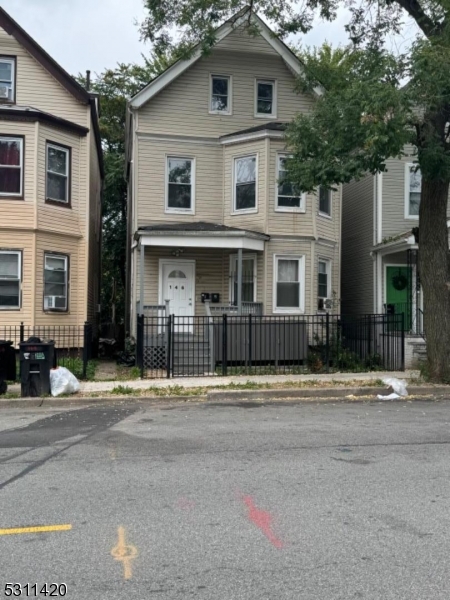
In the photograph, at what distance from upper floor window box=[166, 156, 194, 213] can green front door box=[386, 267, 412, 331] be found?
679cm

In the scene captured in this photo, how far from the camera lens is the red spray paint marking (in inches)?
161

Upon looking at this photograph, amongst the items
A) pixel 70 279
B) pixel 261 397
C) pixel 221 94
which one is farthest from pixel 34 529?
pixel 221 94

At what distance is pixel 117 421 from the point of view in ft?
28.6

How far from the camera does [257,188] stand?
17.0 m

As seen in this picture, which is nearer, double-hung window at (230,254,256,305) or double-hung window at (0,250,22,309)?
double-hung window at (0,250,22,309)

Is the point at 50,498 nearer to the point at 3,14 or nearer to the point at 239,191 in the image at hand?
the point at 239,191

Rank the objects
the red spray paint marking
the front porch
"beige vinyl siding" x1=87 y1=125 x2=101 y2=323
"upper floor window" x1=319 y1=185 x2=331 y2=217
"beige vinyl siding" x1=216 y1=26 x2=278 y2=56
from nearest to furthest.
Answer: the red spray paint marking, the front porch, "beige vinyl siding" x1=216 y1=26 x2=278 y2=56, "upper floor window" x1=319 y1=185 x2=331 y2=217, "beige vinyl siding" x1=87 y1=125 x2=101 y2=323

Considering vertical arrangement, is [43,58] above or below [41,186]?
above

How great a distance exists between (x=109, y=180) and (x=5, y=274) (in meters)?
14.4

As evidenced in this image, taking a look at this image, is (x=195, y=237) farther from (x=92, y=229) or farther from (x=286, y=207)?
(x=92, y=229)

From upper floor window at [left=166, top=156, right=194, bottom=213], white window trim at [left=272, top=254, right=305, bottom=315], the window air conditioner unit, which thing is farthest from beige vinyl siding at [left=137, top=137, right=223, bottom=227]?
the window air conditioner unit

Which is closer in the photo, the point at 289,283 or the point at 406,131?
the point at 406,131

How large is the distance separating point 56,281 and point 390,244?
32.6ft

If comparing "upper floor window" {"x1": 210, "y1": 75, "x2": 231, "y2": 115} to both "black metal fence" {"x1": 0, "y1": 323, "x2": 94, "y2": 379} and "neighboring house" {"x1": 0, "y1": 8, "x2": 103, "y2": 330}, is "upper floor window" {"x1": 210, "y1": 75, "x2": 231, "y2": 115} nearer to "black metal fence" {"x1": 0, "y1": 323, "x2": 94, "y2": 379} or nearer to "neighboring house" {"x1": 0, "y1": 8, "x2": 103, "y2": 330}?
"neighboring house" {"x1": 0, "y1": 8, "x2": 103, "y2": 330}
